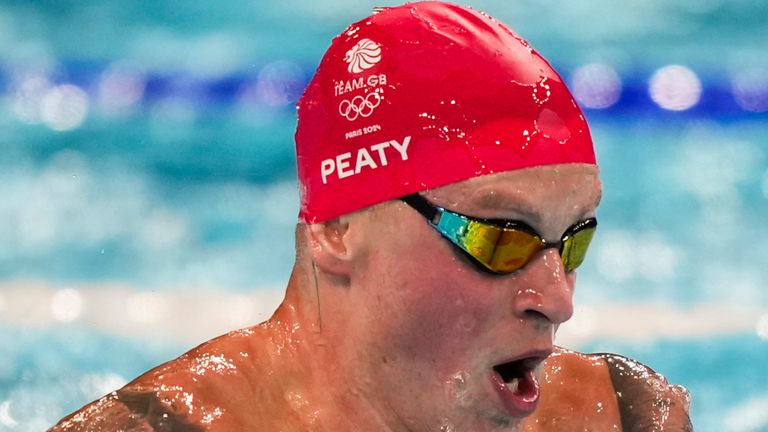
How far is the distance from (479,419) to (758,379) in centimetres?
355

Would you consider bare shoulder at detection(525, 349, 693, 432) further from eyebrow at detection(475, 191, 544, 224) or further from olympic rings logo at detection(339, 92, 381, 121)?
olympic rings logo at detection(339, 92, 381, 121)

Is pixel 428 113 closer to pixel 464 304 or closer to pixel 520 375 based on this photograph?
pixel 464 304

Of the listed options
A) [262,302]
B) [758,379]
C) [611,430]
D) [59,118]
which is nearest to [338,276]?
[611,430]

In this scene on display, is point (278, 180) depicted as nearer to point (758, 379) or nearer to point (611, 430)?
point (758, 379)

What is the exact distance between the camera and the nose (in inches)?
91.7

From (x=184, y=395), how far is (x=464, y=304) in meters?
0.57

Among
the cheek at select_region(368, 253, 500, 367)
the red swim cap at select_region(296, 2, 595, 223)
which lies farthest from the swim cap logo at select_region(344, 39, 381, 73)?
the cheek at select_region(368, 253, 500, 367)

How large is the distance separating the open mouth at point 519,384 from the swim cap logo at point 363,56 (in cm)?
65

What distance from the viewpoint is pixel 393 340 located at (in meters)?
2.40

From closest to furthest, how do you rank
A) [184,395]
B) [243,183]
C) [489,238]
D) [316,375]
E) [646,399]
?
1. [489,238]
2. [184,395]
3. [316,375]
4. [646,399]
5. [243,183]

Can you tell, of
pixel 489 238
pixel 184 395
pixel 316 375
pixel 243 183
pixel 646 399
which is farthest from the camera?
pixel 243 183

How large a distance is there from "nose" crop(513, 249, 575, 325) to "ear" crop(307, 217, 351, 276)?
0.35 metres

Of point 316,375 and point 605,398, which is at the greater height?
point 316,375

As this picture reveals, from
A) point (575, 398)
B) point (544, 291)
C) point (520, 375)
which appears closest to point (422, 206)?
point (544, 291)
